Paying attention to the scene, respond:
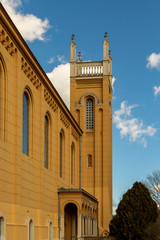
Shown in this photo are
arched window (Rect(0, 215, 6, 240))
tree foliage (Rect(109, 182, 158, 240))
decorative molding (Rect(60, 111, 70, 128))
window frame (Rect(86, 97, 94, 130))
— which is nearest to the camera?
arched window (Rect(0, 215, 6, 240))

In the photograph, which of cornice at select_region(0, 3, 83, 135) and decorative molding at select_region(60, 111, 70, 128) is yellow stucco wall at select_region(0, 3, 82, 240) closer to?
cornice at select_region(0, 3, 83, 135)

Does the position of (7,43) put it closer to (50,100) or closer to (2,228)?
(2,228)

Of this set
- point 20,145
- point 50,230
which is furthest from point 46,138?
point 20,145

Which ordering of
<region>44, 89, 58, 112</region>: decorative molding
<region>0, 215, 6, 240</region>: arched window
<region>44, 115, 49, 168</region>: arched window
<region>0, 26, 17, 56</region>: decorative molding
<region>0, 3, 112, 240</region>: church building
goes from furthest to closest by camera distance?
<region>44, 115, 49, 168</region>: arched window → <region>44, 89, 58, 112</region>: decorative molding → <region>0, 3, 112, 240</region>: church building → <region>0, 26, 17, 56</region>: decorative molding → <region>0, 215, 6, 240</region>: arched window

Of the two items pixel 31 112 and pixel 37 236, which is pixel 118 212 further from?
pixel 31 112

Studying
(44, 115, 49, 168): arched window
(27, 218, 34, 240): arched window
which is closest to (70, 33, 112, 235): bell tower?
(44, 115, 49, 168): arched window

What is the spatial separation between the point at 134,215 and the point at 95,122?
15264 millimetres

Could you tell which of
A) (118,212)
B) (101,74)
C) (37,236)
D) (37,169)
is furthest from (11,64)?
(101,74)

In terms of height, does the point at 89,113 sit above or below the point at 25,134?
above

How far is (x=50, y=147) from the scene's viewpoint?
31703mm

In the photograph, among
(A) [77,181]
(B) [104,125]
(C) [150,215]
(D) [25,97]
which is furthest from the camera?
(B) [104,125]

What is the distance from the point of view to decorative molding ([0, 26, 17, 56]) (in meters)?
21.3

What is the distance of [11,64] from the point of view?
74.8 ft

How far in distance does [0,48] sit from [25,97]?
586 centimetres
